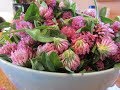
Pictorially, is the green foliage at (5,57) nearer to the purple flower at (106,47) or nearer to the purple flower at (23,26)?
the purple flower at (23,26)

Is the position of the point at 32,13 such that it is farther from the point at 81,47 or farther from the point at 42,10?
the point at 81,47

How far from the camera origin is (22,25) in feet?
1.35

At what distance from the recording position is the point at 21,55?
377mm

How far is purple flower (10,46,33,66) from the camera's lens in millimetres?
377

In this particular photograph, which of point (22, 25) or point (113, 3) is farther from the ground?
point (22, 25)

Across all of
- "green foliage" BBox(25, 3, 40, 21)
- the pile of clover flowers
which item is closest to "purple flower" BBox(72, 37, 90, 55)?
the pile of clover flowers

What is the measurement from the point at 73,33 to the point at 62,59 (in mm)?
60

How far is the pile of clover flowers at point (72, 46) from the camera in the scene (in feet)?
1.23

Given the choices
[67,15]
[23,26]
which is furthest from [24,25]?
[67,15]

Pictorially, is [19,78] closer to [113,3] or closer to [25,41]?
[25,41]

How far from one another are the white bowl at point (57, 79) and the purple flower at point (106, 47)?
0.10 feet

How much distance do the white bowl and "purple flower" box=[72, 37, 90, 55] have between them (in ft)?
0.12

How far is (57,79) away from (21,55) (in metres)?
0.07

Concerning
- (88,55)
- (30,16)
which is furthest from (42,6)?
(88,55)
